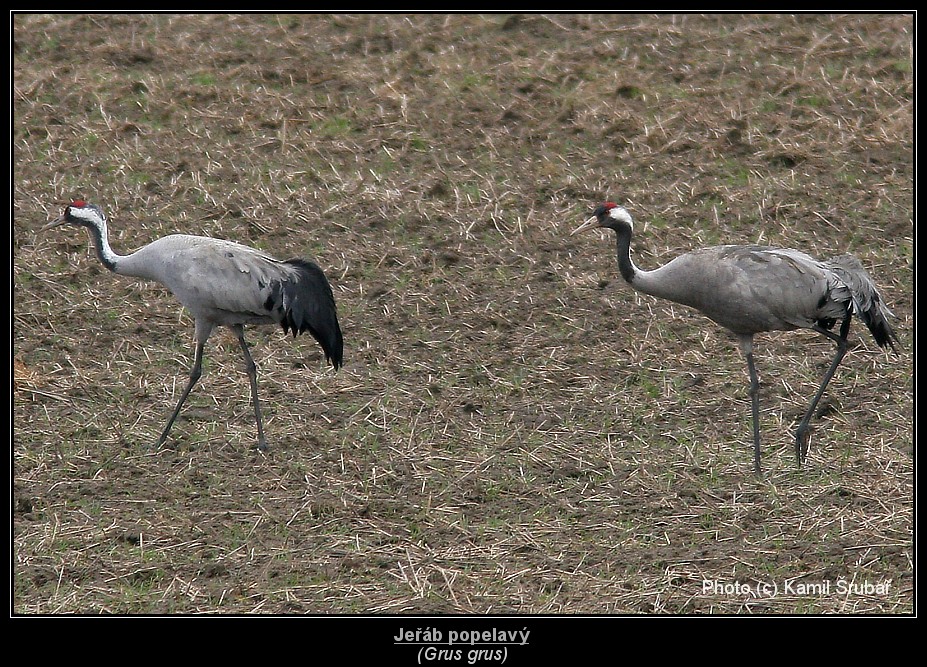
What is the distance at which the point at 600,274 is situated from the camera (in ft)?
24.6

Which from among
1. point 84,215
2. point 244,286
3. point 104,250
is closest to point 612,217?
point 244,286

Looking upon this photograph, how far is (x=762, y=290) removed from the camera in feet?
18.4

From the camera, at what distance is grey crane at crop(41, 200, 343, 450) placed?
5.90 metres

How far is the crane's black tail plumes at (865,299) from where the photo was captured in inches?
226

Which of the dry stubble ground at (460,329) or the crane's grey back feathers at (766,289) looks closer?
the dry stubble ground at (460,329)

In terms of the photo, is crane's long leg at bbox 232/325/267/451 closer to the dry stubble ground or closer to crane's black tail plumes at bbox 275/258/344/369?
the dry stubble ground

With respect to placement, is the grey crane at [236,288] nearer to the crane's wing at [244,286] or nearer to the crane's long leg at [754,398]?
the crane's wing at [244,286]

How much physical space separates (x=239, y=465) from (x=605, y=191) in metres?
3.63

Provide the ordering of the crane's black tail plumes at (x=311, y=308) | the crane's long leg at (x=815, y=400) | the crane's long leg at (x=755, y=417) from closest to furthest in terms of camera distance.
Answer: the crane's long leg at (x=755, y=417)
the crane's long leg at (x=815, y=400)
the crane's black tail plumes at (x=311, y=308)

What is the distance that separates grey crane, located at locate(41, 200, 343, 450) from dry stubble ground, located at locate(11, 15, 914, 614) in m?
0.36

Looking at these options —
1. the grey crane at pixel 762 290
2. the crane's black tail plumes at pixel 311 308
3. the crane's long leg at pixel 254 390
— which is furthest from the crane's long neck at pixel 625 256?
the crane's long leg at pixel 254 390

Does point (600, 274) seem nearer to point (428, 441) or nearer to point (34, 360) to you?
point (428, 441)

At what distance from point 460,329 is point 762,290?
1885mm

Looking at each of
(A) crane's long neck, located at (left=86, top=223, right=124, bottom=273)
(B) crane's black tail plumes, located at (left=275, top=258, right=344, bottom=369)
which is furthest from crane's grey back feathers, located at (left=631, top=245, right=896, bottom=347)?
(A) crane's long neck, located at (left=86, top=223, right=124, bottom=273)
